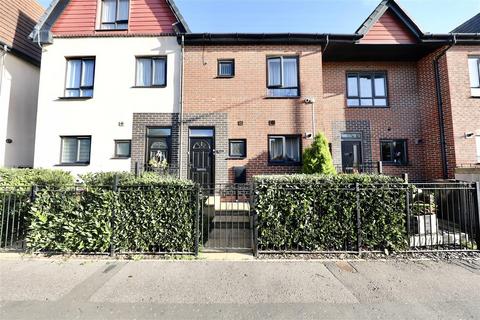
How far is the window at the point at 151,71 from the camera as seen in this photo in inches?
372

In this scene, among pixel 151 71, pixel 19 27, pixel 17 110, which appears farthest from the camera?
pixel 19 27

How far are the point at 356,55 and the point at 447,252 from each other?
26.9 feet

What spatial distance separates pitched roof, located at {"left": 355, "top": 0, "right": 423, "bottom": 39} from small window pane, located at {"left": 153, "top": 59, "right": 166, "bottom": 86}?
7.80m

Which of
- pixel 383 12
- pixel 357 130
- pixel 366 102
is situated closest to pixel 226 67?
pixel 357 130

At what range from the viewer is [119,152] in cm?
923

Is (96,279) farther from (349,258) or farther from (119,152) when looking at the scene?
(119,152)

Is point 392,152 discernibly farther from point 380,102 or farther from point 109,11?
point 109,11

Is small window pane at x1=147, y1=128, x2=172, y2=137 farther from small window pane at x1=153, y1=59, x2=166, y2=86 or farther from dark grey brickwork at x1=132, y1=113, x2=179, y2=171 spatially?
small window pane at x1=153, y1=59, x2=166, y2=86

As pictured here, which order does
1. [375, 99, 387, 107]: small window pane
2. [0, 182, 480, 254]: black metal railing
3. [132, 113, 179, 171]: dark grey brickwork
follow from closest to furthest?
1. [0, 182, 480, 254]: black metal railing
2. [132, 113, 179, 171]: dark grey brickwork
3. [375, 99, 387, 107]: small window pane

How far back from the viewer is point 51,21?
9648 millimetres

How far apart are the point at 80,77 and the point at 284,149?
28.0 ft

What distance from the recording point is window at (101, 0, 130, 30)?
9703mm

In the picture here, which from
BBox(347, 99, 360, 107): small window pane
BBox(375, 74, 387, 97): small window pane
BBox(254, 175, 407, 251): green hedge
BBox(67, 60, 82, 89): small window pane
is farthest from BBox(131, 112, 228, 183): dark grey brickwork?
BBox(375, 74, 387, 97): small window pane

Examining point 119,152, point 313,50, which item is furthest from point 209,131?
point 313,50
